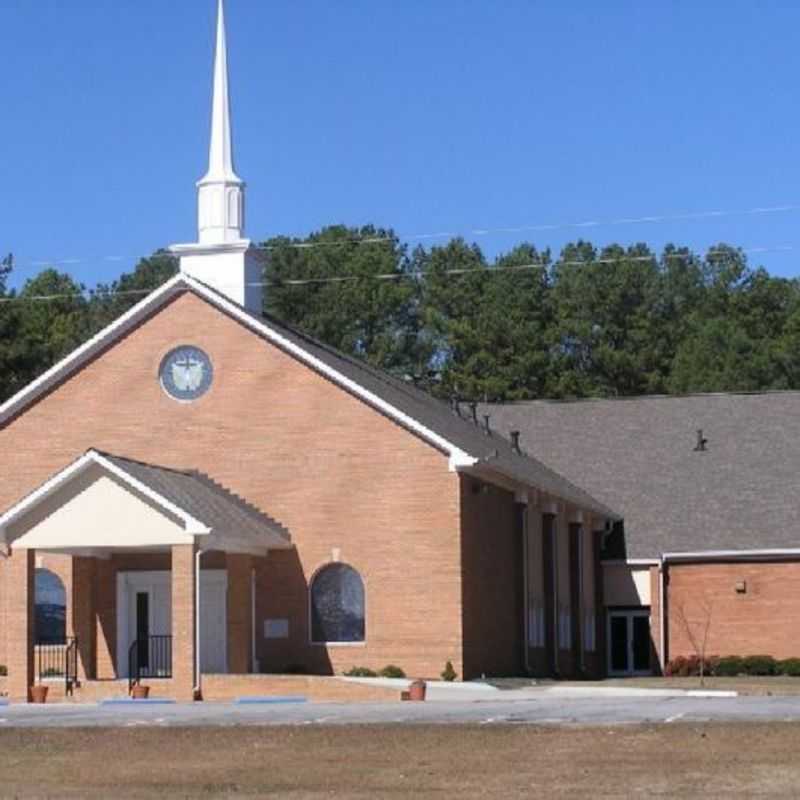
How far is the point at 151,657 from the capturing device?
4416 centimetres

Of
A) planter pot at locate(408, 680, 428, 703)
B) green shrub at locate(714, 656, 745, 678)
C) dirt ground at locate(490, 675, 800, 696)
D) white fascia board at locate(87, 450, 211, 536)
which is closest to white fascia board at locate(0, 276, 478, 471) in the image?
dirt ground at locate(490, 675, 800, 696)

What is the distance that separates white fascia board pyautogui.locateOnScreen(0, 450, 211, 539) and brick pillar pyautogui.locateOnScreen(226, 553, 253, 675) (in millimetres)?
3308

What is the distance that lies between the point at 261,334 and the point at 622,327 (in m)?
52.8

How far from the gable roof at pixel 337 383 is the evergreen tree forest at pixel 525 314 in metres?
38.2

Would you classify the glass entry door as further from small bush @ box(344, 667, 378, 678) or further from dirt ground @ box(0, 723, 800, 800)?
dirt ground @ box(0, 723, 800, 800)

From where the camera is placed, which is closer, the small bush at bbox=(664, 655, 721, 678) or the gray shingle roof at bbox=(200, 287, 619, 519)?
the gray shingle roof at bbox=(200, 287, 619, 519)

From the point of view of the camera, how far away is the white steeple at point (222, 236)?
158 ft

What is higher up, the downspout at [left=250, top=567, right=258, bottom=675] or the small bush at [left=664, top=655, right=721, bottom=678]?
the downspout at [left=250, top=567, right=258, bottom=675]

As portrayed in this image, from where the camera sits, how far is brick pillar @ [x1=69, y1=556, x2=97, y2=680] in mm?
43625

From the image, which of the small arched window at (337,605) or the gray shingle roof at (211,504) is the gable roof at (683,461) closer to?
the small arched window at (337,605)

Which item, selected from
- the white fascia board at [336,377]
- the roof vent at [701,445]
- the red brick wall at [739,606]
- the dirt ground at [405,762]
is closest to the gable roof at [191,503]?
the white fascia board at [336,377]

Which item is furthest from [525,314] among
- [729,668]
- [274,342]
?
[274,342]

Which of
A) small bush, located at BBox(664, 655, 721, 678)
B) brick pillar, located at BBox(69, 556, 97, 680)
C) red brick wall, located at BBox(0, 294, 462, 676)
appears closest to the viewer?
red brick wall, located at BBox(0, 294, 462, 676)

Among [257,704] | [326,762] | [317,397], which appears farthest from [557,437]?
[326,762]
